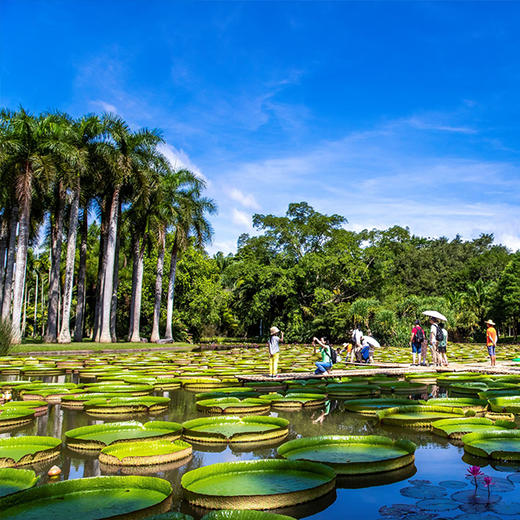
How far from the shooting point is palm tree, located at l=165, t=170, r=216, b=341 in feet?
109

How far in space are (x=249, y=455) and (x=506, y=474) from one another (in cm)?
251

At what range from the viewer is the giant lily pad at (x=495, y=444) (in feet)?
14.5

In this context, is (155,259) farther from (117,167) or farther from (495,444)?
(495,444)

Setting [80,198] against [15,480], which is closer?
[15,480]

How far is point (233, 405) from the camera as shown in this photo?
24.6ft

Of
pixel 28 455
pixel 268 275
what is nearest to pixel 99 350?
pixel 268 275

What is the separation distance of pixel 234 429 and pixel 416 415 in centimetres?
261

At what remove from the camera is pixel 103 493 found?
3521 millimetres

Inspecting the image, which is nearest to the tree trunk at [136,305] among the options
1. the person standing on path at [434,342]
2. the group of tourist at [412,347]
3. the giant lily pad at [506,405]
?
the group of tourist at [412,347]

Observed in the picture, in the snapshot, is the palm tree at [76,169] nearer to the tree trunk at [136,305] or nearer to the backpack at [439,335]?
the tree trunk at [136,305]

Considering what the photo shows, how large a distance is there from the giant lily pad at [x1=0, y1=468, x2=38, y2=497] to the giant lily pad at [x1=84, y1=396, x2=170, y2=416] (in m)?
3.71

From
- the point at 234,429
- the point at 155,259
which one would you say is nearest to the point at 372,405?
the point at 234,429

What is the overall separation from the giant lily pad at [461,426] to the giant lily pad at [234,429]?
1920 millimetres

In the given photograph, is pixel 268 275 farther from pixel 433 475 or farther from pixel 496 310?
pixel 433 475
